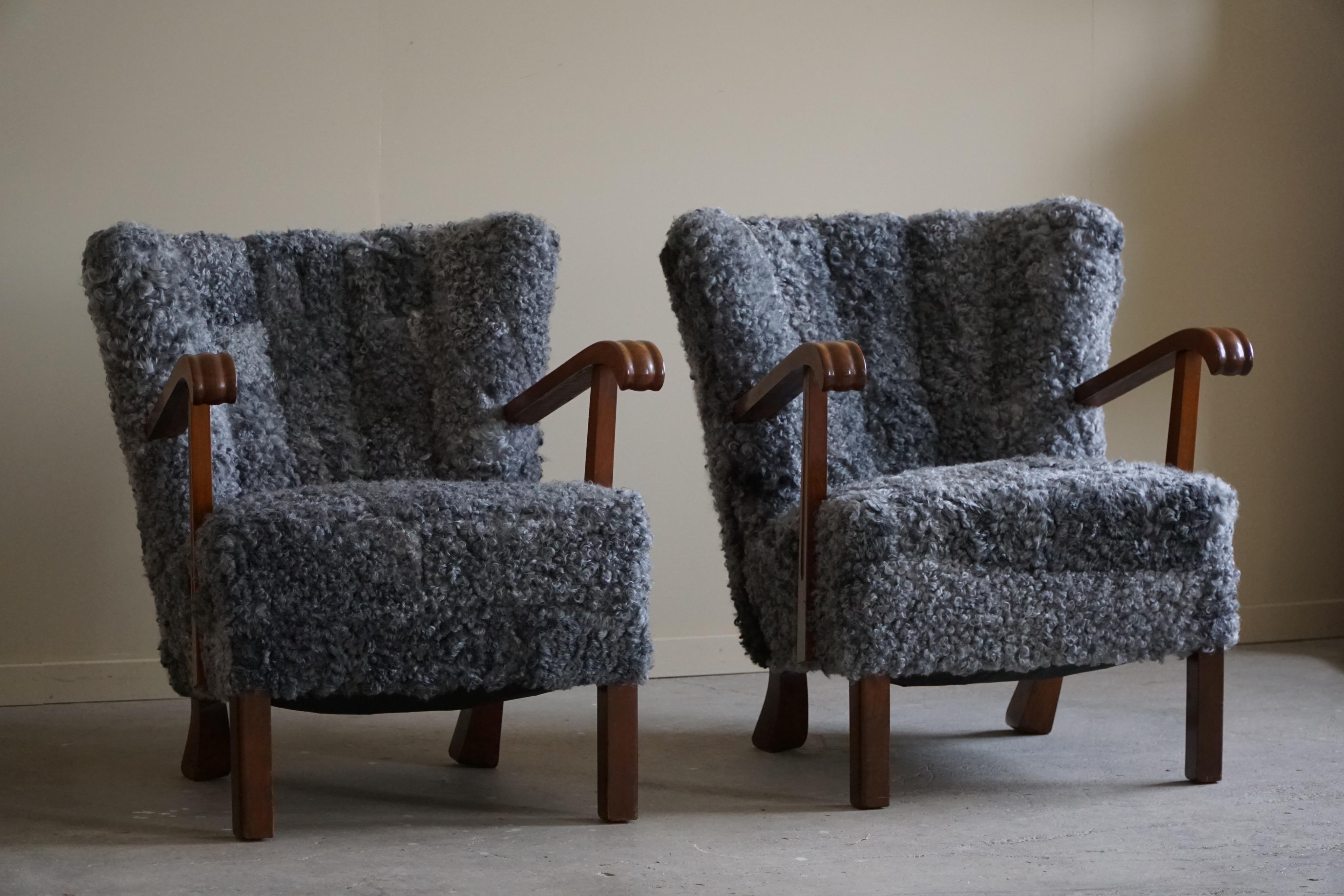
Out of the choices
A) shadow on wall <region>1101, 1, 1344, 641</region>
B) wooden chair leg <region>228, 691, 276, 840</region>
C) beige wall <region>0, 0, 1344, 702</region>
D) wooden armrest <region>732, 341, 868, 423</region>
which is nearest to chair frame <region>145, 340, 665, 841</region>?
wooden chair leg <region>228, 691, 276, 840</region>

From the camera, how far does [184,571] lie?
5.44 feet

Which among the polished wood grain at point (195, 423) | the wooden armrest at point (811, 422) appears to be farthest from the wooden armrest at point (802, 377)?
the polished wood grain at point (195, 423)

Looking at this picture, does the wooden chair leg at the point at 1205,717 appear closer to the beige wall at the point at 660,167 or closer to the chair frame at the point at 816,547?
Answer: the chair frame at the point at 816,547

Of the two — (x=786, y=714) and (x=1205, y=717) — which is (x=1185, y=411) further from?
(x=786, y=714)

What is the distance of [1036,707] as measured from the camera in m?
2.13

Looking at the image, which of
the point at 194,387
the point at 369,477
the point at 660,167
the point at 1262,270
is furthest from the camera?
the point at 1262,270

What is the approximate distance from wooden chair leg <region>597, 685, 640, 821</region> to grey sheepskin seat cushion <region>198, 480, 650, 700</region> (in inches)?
1.4

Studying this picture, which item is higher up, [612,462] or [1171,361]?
[1171,361]

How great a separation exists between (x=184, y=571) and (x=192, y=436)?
0.21m

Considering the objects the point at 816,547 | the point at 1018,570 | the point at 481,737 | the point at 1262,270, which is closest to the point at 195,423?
the point at 481,737

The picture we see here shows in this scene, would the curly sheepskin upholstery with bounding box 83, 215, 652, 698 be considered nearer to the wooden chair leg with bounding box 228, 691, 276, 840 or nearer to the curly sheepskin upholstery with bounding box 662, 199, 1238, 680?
the wooden chair leg with bounding box 228, 691, 276, 840

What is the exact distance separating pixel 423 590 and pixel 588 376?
41cm

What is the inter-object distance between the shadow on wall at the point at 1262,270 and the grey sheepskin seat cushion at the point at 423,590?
173 cm

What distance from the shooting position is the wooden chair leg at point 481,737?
196cm
